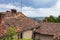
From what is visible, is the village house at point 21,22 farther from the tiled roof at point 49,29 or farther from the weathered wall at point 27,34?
the tiled roof at point 49,29

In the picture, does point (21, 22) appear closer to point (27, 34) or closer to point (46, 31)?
point (27, 34)

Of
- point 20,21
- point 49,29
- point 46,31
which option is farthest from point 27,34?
point 49,29

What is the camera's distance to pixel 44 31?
30.4 meters

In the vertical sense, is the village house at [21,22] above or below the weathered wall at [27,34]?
above

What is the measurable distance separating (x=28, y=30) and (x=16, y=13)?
12.6 feet

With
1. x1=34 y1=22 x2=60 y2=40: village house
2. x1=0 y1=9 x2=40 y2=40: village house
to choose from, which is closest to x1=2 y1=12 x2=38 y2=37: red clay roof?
x1=0 y1=9 x2=40 y2=40: village house

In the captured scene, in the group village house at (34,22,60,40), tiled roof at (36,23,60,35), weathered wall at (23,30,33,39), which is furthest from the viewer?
tiled roof at (36,23,60,35)

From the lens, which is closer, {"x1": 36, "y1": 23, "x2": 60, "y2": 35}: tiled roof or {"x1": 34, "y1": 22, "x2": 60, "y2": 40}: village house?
{"x1": 34, "y1": 22, "x2": 60, "y2": 40}: village house

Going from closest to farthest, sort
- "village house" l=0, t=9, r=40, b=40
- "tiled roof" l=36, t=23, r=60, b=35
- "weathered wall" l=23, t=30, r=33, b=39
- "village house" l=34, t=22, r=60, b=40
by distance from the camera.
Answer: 1. "village house" l=0, t=9, r=40, b=40
2. "weathered wall" l=23, t=30, r=33, b=39
3. "village house" l=34, t=22, r=60, b=40
4. "tiled roof" l=36, t=23, r=60, b=35

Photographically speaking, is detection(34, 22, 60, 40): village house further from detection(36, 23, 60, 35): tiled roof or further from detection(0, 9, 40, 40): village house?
detection(0, 9, 40, 40): village house

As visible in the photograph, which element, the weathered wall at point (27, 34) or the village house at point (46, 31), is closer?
the weathered wall at point (27, 34)

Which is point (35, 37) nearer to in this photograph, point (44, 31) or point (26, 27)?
point (44, 31)

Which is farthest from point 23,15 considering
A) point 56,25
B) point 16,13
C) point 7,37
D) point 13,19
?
point 7,37

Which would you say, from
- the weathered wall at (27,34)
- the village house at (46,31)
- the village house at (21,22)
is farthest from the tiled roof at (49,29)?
the weathered wall at (27,34)
